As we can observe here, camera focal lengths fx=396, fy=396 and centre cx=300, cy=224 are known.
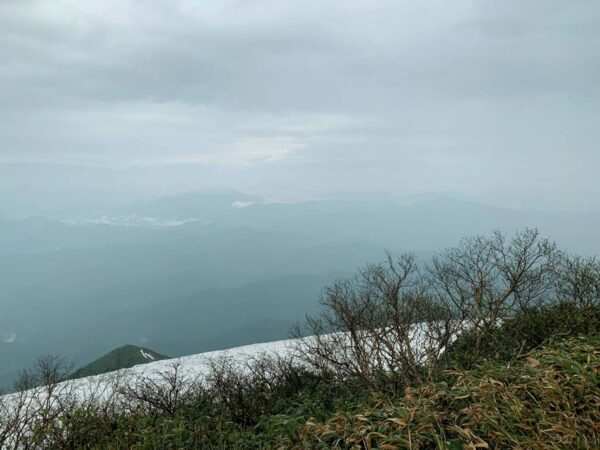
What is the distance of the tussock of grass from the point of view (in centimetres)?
554

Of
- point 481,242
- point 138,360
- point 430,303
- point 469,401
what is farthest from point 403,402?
point 138,360

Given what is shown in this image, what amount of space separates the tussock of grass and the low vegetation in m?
0.03

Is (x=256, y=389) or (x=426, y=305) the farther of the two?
(x=426, y=305)

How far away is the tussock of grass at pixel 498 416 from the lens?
218 inches

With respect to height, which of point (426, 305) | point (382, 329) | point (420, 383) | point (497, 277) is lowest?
point (420, 383)

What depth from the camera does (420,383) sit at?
1269 cm

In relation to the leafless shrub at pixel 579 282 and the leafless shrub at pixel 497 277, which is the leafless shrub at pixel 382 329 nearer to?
the leafless shrub at pixel 497 277

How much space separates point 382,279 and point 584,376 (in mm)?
13613

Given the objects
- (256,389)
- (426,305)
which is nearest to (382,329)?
(426,305)

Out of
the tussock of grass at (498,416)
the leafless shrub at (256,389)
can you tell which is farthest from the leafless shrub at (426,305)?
the tussock of grass at (498,416)

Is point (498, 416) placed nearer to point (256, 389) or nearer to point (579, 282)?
point (256, 389)

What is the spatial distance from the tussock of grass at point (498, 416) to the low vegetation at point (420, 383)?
28mm

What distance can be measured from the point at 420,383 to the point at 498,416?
7265mm

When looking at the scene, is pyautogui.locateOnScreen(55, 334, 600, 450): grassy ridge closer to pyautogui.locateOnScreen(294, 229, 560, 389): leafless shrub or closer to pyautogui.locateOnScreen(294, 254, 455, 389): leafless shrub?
pyautogui.locateOnScreen(294, 254, 455, 389): leafless shrub
